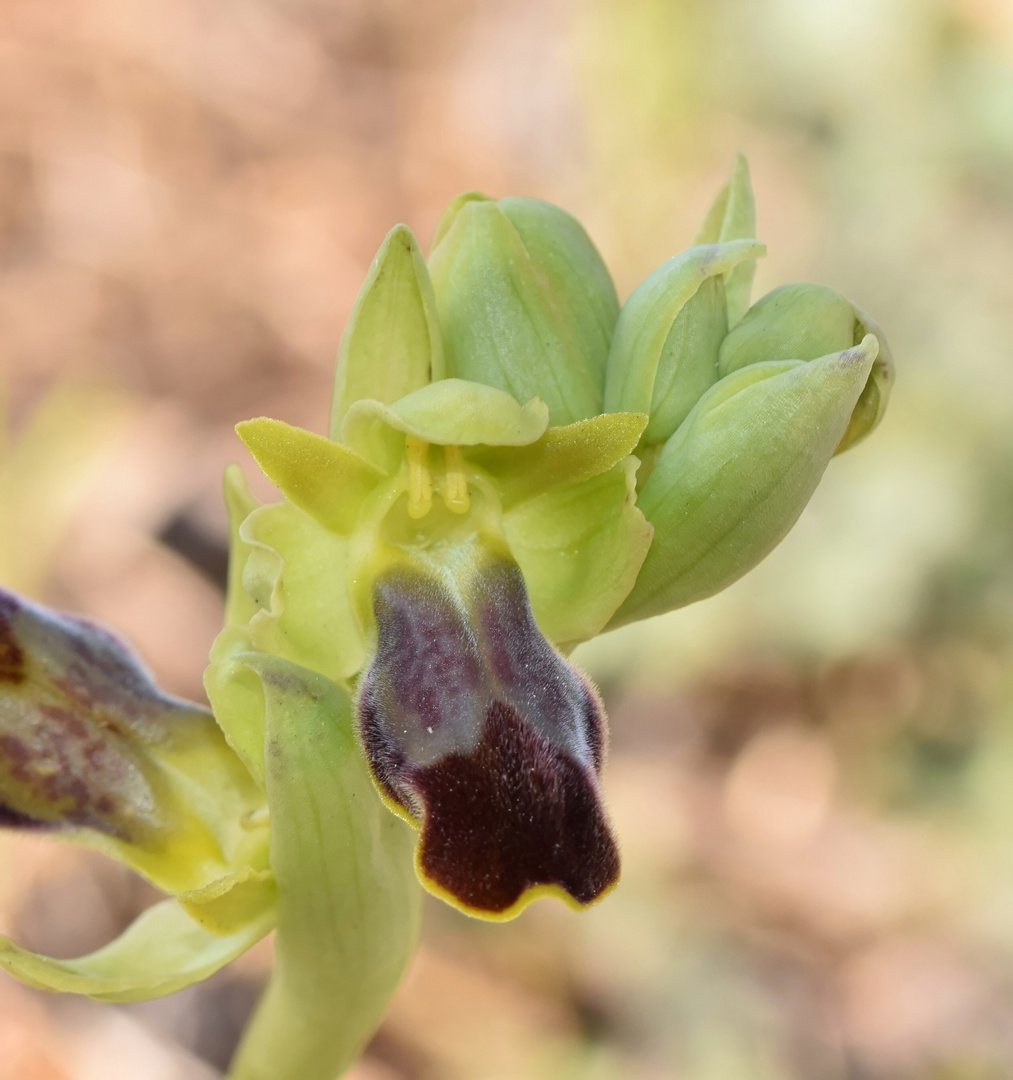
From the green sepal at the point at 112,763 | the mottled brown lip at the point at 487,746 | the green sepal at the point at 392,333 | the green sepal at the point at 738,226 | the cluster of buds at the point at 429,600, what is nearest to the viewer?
the mottled brown lip at the point at 487,746

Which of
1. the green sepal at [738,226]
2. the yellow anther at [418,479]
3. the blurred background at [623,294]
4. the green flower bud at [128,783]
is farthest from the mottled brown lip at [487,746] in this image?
the blurred background at [623,294]

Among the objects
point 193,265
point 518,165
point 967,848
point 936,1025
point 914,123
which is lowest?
point 936,1025

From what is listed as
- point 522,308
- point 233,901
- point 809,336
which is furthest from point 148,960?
point 809,336

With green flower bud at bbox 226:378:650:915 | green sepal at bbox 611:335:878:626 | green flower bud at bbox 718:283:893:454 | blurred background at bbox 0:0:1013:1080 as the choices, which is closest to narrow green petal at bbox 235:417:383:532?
green flower bud at bbox 226:378:650:915

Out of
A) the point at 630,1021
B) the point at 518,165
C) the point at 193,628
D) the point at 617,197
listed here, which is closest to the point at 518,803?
the point at 630,1021

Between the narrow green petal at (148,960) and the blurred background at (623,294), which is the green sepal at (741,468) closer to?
the narrow green petal at (148,960)

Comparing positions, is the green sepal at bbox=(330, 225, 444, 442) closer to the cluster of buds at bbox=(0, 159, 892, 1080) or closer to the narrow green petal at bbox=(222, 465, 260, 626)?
the cluster of buds at bbox=(0, 159, 892, 1080)

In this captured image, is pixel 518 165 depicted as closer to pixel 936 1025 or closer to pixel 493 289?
pixel 936 1025
